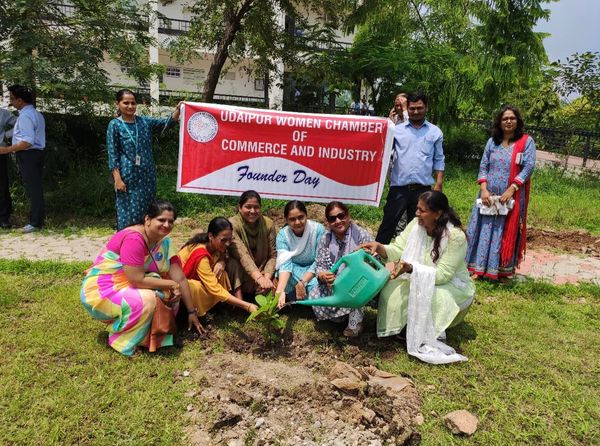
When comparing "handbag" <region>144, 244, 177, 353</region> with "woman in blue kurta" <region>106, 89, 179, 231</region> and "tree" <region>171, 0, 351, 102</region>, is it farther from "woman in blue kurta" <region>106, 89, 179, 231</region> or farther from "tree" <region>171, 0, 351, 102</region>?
"tree" <region>171, 0, 351, 102</region>

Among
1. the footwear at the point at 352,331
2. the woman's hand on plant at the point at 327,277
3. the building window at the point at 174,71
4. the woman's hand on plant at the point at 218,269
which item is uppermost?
the building window at the point at 174,71

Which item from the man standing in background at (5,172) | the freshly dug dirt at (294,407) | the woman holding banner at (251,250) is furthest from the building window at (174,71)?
the freshly dug dirt at (294,407)

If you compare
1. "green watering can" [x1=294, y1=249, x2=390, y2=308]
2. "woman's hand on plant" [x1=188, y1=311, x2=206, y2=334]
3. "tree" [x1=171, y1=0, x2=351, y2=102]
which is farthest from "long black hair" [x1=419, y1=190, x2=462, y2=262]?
"tree" [x1=171, y1=0, x2=351, y2=102]

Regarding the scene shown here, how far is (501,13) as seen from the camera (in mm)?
10219

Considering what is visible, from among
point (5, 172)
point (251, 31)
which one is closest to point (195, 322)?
point (5, 172)

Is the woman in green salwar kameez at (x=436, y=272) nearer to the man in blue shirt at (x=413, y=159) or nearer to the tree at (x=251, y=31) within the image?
the man in blue shirt at (x=413, y=159)

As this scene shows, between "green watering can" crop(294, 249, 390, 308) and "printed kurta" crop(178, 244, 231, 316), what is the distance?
67 centimetres

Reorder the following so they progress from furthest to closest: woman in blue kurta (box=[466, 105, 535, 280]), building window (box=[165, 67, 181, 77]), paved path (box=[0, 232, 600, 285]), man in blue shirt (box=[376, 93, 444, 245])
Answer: building window (box=[165, 67, 181, 77])
paved path (box=[0, 232, 600, 285])
woman in blue kurta (box=[466, 105, 535, 280])
man in blue shirt (box=[376, 93, 444, 245])

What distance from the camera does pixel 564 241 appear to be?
6.32 meters

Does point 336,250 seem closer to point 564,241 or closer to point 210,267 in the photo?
point 210,267

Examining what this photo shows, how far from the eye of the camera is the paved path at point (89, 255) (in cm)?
483

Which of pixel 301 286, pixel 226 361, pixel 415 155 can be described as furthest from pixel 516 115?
pixel 226 361

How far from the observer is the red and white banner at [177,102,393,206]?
14.2ft

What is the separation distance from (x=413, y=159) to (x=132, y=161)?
8.61 feet
